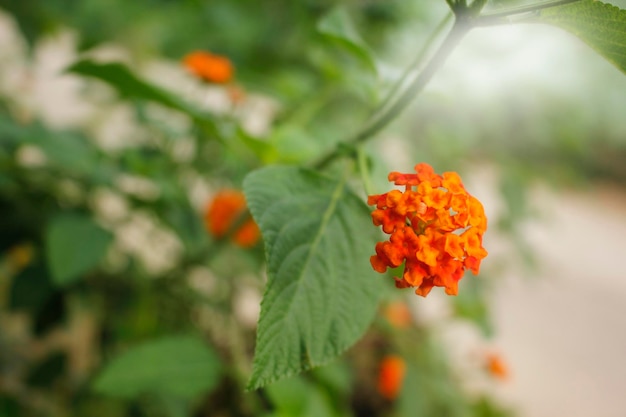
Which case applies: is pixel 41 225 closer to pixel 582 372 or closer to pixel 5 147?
pixel 5 147

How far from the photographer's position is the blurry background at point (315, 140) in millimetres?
620

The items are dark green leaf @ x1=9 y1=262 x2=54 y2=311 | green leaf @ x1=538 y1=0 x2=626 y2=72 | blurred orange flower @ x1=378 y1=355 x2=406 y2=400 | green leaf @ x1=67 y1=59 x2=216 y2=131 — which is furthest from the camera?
blurred orange flower @ x1=378 y1=355 x2=406 y2=400

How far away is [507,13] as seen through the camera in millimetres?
277

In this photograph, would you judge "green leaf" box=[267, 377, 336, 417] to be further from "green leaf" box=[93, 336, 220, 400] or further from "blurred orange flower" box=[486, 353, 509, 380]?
"blurred orange flower" box=[486, 353, 509, 380]

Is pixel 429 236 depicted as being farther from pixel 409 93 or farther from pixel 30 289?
pixel 30 289

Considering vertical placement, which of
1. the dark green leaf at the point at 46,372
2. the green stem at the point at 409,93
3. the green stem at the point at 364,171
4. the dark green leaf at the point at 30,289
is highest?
the green stem at the point at 409,93

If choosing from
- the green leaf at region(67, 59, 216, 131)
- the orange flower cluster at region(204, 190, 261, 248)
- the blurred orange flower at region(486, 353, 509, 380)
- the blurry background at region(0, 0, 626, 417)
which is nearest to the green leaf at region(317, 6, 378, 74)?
the blurry background at region(0, 0, 626, 417)

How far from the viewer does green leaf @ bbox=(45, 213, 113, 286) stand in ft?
1.66

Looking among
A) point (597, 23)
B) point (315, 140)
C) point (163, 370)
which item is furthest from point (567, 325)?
point (597, 23)

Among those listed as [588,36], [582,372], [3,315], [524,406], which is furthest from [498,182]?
[3,315]

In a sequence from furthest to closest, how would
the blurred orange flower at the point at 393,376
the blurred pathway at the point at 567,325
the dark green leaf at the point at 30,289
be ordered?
the blurred pathway at the point at 567,325 → the blurred orange flower at the point at 393,376 → the dark green leaf at the point at 30,289

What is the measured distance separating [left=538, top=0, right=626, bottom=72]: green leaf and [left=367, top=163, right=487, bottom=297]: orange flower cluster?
11 centimetres

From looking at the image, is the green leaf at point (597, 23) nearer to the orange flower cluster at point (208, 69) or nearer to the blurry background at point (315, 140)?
the blurry background at point (315, 140)

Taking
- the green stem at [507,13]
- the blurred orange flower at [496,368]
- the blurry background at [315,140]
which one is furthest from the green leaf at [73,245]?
the blurred orange flower at [496,368]
